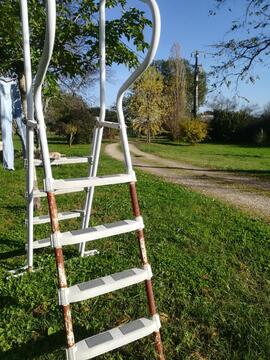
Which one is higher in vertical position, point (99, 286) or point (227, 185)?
point (99, 286)

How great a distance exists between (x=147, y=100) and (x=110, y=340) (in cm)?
2998

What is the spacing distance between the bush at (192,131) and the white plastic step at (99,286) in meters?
32.1

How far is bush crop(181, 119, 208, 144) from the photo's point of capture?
34094 millimetres

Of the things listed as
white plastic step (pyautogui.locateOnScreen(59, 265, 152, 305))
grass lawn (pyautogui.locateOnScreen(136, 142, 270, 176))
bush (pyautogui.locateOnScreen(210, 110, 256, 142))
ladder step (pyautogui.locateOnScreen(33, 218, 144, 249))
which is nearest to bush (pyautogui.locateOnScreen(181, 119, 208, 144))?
bush (pyautogui.locateOnScreen(210, 110, 256, 142))

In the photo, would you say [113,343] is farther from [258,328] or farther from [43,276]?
[43,276]

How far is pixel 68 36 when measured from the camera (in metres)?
6.11

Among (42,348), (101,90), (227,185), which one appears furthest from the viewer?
(227,185)

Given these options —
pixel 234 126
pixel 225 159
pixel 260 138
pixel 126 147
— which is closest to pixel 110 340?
pixel 126 147

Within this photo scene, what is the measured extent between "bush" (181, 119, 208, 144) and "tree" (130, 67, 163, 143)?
3.00 m

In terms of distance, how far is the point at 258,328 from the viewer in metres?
3.32

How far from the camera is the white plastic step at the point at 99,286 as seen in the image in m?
2.39

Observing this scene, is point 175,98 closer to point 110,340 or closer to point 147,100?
point 147,100

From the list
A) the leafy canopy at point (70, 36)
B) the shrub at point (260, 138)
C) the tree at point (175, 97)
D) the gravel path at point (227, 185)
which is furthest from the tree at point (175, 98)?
the leafy canopy at point (70, 36)

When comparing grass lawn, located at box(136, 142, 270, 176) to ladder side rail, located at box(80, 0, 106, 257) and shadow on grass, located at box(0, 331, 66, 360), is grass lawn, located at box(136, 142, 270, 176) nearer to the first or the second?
ladder side rail, located at box(80, 0, 106, 257)
